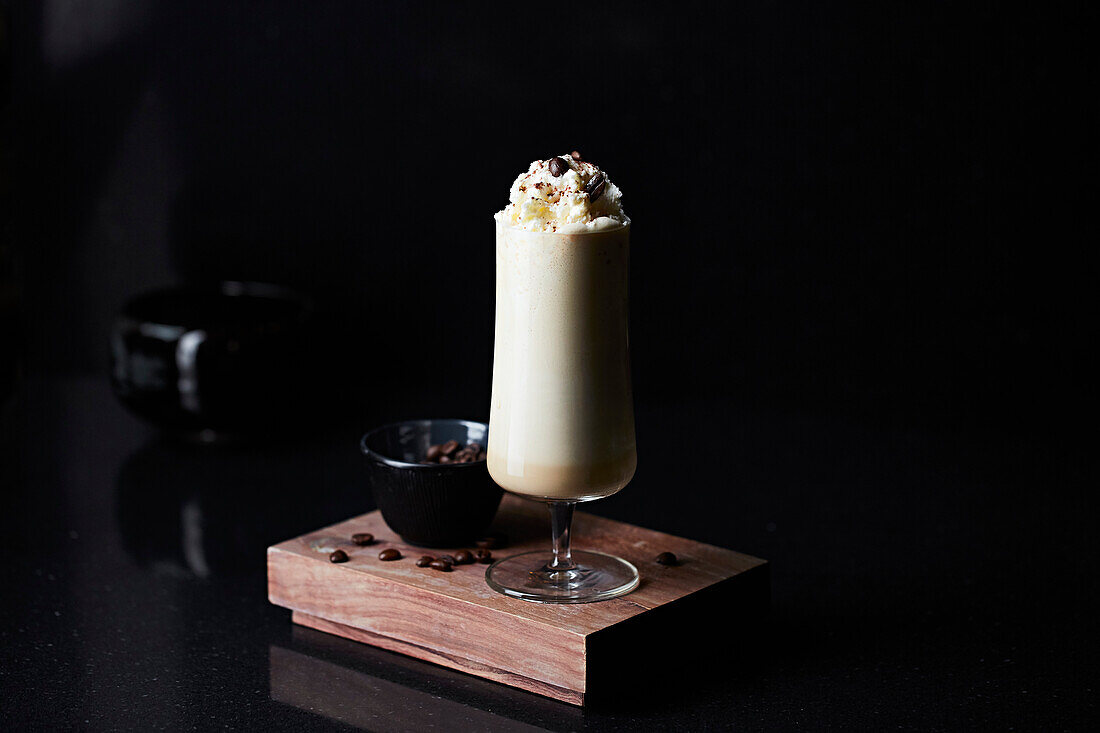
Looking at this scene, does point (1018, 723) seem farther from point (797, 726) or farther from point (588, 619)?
point (588, 619)

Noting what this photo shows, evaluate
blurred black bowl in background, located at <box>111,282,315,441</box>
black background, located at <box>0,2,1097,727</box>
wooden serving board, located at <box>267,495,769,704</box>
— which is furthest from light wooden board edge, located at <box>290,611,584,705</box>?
blurred black bowl in background, located at <box>111,282,315,441</box>

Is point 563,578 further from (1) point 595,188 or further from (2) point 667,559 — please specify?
(1) point 595,188

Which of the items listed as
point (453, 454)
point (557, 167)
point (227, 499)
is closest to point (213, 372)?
point (227, 499)

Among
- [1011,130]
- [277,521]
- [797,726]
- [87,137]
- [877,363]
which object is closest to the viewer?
[797,726]

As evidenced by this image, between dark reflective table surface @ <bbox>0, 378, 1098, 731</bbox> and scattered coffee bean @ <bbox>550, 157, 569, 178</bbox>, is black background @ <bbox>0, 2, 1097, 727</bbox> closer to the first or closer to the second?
dark reflective table surface @ <bbox>0, 378, 1098, 731</bbox>

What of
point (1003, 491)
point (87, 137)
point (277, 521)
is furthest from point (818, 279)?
point (87, 137)

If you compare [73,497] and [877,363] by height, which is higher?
[877,363]
